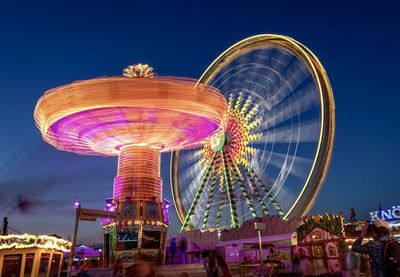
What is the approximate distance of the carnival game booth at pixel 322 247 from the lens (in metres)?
17.0

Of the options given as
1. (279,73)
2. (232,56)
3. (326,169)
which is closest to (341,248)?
(326,169)

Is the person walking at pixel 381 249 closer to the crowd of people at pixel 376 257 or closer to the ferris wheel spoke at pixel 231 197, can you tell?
the crowd of people at pixel 376 257

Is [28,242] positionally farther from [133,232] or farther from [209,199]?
[209,199]

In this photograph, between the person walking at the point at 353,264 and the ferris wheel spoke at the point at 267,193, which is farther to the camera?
the ferris wheel spoke at the point at 267,193

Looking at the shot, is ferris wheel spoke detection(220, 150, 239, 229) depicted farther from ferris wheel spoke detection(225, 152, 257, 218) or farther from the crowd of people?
the crowd of people

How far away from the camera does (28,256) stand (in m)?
16.8

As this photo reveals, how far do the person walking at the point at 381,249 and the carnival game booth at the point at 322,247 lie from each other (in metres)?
12.4

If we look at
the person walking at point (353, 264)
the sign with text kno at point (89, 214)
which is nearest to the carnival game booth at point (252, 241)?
the sign with text kno at point (89, 214)

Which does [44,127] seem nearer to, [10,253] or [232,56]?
[10,253]

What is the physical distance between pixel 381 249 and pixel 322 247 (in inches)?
548

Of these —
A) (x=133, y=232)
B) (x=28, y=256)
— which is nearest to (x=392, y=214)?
(x=133, y=232)

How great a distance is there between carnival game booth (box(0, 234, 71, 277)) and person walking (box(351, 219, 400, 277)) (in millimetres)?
14855

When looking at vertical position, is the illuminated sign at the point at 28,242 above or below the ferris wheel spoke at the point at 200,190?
below

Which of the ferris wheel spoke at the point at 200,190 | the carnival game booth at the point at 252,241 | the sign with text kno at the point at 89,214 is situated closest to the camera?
the sign with text kno at the point at 89,214
